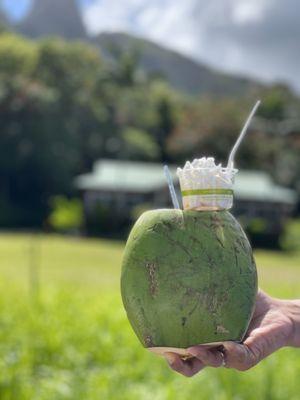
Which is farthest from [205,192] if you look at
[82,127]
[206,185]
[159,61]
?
[159,61]

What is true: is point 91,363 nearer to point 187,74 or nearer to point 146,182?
point 146,182

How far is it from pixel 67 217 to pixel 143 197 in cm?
468

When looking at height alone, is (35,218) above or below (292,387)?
below

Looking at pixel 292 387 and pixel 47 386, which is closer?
pixel 47 386

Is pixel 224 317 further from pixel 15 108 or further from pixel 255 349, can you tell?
pixel 15 108

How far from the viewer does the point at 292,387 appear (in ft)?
14.6

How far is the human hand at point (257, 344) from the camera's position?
1.49 m

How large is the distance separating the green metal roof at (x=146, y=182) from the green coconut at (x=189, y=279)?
31.9m

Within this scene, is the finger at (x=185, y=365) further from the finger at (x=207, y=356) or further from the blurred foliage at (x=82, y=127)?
the blurred foliage at (x=82, y=127)

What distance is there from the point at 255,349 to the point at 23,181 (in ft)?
118

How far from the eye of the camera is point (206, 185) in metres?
1.51

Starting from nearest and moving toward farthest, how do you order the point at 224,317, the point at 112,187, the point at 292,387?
the point at 224,317 < the point at 292,387 < the point at 112,187

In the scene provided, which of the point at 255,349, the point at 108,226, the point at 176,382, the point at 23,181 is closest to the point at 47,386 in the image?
the point at 176,382

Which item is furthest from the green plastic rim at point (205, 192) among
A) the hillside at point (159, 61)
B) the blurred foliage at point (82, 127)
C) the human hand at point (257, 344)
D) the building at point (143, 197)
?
the hillside at point (159, 61)
